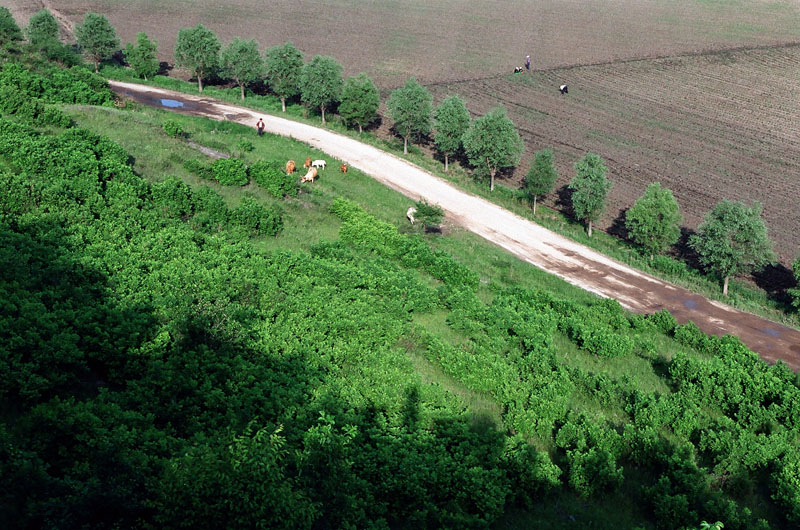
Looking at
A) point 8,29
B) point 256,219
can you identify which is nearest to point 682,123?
point 256,219

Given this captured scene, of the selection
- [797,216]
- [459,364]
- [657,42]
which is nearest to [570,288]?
[459,364]

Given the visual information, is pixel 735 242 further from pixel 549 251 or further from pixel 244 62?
pixel 244 62

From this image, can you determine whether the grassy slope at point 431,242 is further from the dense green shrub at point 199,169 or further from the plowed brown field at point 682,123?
the plowed brown field at point 682,123

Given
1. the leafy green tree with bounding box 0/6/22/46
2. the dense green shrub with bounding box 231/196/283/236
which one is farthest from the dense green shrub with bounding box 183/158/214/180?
the leafy green tree with bounding box 0/6/22/46

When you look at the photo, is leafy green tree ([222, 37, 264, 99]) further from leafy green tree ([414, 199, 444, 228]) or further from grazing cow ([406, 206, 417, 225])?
leafy green tree ([414, 199, 444, 228])

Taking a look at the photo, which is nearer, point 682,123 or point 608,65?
point 682,123

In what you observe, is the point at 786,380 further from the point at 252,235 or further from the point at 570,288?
the point at 252,235

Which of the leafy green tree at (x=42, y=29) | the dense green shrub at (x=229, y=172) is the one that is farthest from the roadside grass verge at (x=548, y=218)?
the dense green shrub at (x=229, y=172)
